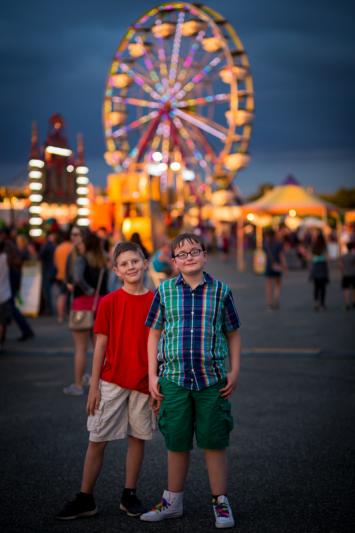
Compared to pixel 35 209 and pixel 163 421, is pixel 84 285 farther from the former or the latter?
pixel 35 209

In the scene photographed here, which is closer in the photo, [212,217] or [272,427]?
[272,427]

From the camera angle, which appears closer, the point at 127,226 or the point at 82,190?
the point at 82,190

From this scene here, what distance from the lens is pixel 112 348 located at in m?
3.95

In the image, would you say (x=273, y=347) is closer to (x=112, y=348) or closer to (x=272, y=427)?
(x=272, y=427)

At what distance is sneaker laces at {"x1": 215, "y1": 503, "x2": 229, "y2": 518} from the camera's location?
144 inches

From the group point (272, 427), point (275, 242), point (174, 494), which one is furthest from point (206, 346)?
point (275, 242)

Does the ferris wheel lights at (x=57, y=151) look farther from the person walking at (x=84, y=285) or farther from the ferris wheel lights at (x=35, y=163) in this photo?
the person walking at (x=84, y=285)

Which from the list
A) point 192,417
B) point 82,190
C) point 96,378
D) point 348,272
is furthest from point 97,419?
point 82,190

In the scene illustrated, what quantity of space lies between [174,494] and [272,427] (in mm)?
2077

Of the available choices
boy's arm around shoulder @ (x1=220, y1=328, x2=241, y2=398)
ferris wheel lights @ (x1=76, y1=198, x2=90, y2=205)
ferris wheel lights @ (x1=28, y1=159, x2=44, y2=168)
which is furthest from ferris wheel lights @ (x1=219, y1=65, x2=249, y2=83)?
boy's arm around shoulder @ (x1=220, y1=328, x2=241, y2=398)

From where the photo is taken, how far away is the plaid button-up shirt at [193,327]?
3660 mm

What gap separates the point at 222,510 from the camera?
367 centimetres

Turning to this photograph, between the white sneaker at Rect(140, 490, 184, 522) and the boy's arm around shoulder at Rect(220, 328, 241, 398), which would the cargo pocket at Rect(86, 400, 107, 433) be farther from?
the boy's arm around shoulder at Rect(220, 328, 241, 398)

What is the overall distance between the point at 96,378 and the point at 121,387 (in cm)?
14
